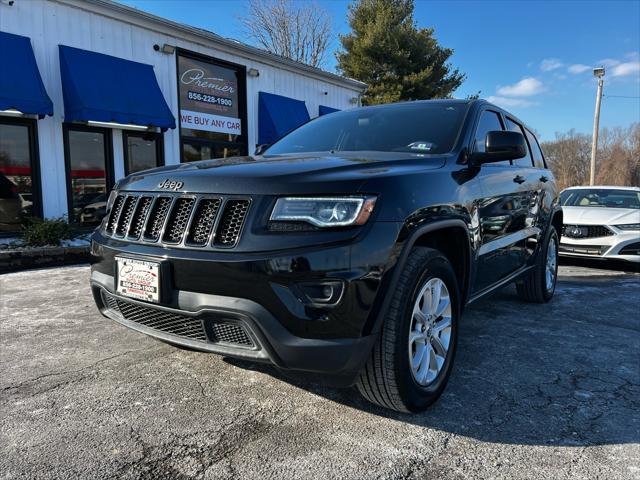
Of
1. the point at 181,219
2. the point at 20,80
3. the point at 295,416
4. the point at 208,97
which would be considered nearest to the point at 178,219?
the point at 181,219

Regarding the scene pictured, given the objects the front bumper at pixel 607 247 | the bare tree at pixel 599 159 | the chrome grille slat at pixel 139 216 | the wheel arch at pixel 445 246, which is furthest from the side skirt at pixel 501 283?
the bare tree at pixel 599 159

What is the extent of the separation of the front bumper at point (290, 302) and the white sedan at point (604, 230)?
6.19 m

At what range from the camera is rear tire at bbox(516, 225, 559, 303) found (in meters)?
4.45

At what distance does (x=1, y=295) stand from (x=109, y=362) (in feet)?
Result: 9.19

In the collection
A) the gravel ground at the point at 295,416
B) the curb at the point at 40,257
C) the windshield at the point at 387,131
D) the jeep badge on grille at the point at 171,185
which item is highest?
the windshield at the point at 387,131

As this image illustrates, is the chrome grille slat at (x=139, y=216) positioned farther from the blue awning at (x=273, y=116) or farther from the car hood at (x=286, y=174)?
the blue awning at (x=273, y=116)

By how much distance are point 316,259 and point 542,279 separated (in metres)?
3.40

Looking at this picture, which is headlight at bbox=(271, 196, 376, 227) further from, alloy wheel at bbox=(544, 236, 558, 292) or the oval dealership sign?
the oval dealership sign

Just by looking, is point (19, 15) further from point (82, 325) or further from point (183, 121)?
point (82, 325)

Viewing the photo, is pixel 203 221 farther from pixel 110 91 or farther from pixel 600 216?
pixel 110 91

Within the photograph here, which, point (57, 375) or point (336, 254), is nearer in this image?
point (336, 254)

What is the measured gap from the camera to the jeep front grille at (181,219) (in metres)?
2.07

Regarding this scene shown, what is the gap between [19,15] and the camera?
7699 mm

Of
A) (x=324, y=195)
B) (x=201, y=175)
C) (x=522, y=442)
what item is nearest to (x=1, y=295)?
(x=201, y=175)
